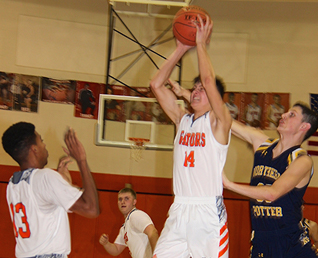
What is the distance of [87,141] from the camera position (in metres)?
8.18

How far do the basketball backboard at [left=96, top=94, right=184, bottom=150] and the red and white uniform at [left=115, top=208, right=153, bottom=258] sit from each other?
2.92 metres

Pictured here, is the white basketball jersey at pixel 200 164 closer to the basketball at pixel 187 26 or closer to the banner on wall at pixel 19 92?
the basketball at pixel 187 26

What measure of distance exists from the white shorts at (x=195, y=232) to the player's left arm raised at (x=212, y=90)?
22.8 inches

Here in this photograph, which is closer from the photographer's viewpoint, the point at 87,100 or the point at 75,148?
the point at 75,148

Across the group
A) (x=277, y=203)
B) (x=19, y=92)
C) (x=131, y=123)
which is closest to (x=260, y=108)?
(x=131, y=123)

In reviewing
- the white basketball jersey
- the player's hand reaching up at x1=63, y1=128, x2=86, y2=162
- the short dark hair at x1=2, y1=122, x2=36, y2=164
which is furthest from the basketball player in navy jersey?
the short dark hair at x1=2, y1=122, x2=36, y2=164

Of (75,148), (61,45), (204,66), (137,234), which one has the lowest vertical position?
(137,234)

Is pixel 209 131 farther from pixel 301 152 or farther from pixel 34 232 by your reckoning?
pixel 34 232

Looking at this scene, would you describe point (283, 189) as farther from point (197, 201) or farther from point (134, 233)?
point (134, 233)

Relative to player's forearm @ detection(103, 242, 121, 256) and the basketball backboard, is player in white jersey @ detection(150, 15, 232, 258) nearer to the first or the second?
player's forearm @ detection(103, 242, 121, 256)

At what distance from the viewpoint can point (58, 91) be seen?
8141 millimetres

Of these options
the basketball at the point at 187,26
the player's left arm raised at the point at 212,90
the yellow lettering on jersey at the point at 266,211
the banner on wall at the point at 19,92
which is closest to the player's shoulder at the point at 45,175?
the player's left arm raised at the point at 212,90

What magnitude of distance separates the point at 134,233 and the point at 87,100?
13.6 ft

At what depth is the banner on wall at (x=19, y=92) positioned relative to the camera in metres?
7.90
